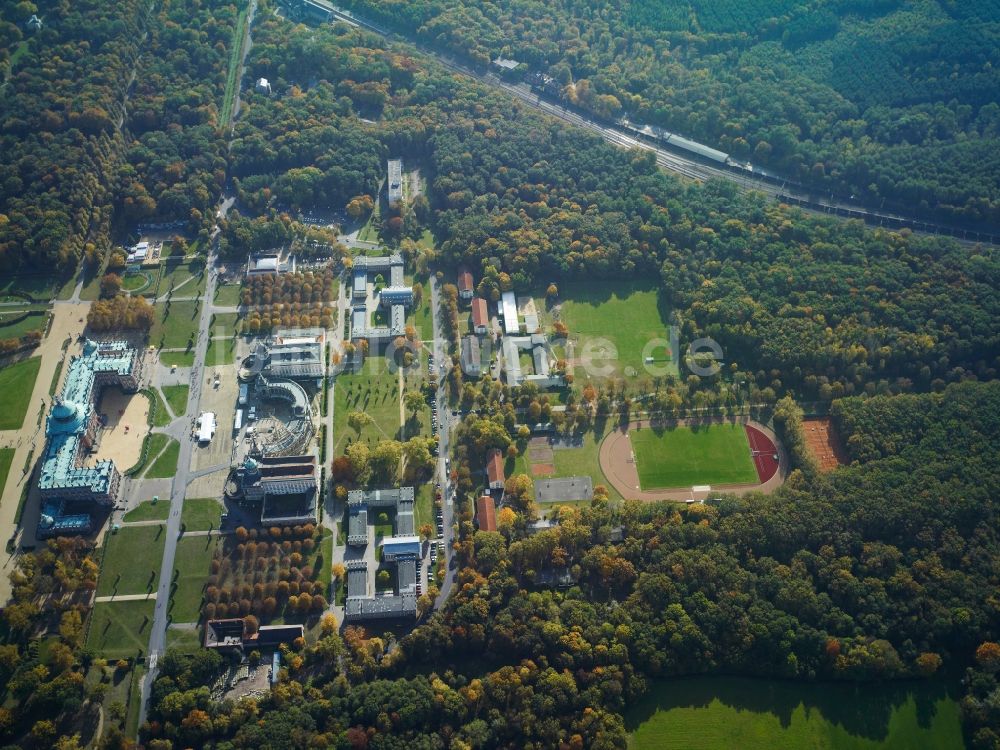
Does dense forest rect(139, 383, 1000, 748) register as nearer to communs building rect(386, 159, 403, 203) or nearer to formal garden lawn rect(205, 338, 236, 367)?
formal garden lawn rect(205, 338, 236, 367)

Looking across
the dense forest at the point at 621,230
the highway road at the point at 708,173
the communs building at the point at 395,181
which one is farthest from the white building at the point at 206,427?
the highway road at the point at 708,173

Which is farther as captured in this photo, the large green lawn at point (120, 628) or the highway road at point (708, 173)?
the highway road at point (708, 173)

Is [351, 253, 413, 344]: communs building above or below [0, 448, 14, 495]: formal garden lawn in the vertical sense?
above

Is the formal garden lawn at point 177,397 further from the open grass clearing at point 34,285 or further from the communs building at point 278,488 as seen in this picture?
the open grass clearing at point 34,285

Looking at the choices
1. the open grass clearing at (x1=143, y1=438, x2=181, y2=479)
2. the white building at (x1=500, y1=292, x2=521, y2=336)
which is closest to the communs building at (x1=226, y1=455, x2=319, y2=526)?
the open grass clearing at (x1=143, y1=438, x2=181, y2=479)

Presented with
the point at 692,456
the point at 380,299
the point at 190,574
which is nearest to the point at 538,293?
the point at 380,299
